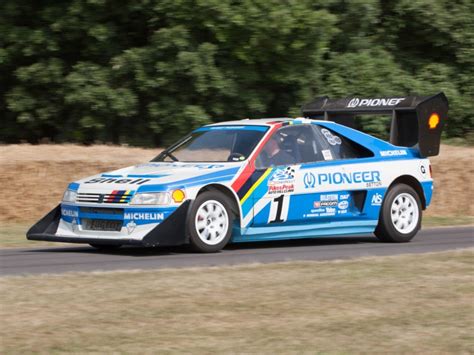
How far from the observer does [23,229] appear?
1562cm

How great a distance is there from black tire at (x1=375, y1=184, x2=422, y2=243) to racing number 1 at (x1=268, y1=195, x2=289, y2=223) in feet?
5.12

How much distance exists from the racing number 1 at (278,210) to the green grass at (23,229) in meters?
2.91

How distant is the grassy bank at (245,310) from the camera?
670cm

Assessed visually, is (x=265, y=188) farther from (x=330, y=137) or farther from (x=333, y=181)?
(x=330, y=137)

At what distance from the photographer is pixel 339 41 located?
77.9ft

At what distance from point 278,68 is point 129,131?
3231 mm

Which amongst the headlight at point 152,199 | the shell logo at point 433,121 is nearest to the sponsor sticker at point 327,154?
the shell logo at point 433,121

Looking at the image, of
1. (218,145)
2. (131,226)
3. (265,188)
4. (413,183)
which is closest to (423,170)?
(413,183)

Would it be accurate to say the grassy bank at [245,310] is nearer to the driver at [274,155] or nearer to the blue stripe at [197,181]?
the blue stripe at [197,181]

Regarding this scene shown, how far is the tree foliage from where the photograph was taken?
20375 millimetres

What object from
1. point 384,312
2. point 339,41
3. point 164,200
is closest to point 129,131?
point 339,41

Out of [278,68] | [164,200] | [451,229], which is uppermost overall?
[278,68]

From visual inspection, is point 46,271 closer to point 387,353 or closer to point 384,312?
point 384,312

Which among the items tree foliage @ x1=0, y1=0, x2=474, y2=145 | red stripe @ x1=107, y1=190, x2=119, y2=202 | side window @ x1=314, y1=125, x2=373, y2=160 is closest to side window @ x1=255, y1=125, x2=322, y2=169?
side window @ x1=314, y1=125, x2=373, y2=160
